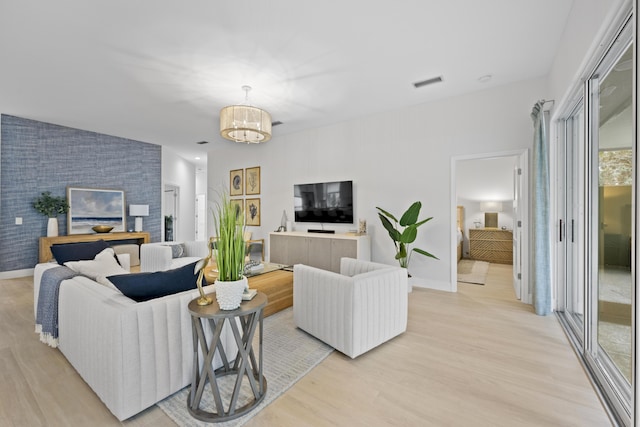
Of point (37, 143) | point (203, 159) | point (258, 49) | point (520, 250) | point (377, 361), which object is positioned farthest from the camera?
point (203, 159)

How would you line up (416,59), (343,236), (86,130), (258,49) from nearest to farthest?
(258,49)
(416,59)
(343,236)
(86,130)

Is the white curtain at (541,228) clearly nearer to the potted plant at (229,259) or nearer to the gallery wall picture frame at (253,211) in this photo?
the potted plant at (229,259)

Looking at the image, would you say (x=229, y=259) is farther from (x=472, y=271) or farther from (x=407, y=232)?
(x=472, y=271)

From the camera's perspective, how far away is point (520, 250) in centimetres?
365

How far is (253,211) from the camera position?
6445mm

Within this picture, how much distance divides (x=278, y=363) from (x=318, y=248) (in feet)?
9.36

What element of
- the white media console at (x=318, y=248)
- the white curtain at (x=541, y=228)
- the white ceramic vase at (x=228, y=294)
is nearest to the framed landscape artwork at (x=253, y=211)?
the white media console at (x=318, y=248)

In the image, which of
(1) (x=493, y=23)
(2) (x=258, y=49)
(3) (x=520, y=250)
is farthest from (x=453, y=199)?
(2) (x=258, y=49)

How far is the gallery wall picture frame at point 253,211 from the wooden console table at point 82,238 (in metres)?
2.22

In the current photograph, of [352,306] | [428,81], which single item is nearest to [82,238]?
[352,306]

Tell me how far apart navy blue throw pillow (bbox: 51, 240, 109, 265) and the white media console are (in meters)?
2.82

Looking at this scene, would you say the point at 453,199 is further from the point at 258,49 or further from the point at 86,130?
the point at 86,130

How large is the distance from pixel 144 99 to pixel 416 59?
145 inches

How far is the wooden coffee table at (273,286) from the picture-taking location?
305 centimetres
